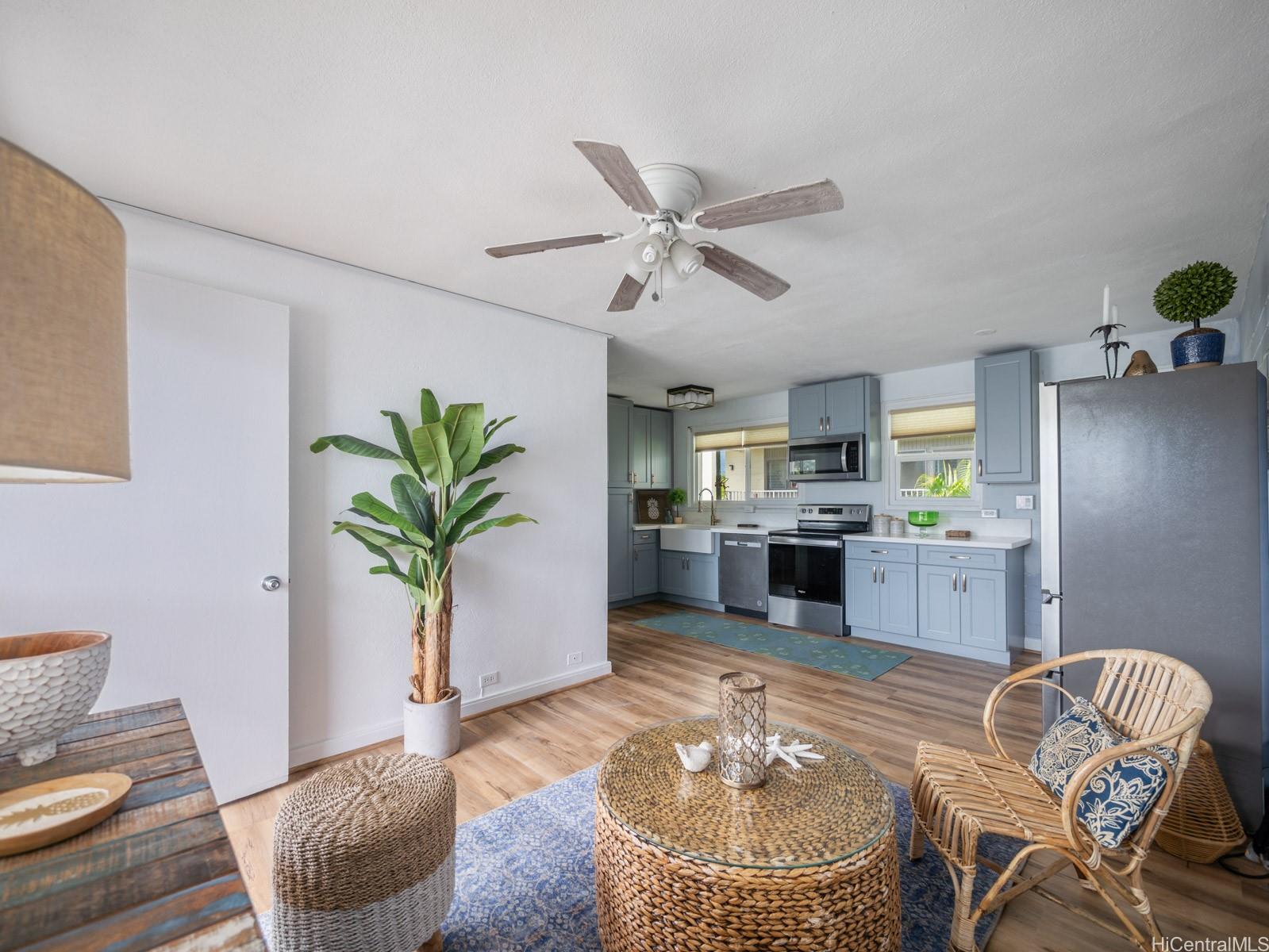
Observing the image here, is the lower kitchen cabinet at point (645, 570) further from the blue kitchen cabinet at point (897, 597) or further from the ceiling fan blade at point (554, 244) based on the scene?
the ceiling fan blade at point (554, 244)

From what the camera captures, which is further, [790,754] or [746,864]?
[790,754]

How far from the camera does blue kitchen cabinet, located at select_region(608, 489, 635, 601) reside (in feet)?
20.1

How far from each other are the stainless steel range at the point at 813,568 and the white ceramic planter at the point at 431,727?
3532 millimetres

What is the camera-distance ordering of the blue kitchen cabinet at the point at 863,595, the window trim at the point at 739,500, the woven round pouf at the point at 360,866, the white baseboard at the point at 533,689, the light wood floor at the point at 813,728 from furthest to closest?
the window trim at the point at 739,500 < the blue kitchen cabinet at the point at 863,595 < the white baseboard at the point at 533,689 < the light wood floor at the point at 813,728 < the woven round pouf at the point at 360,866

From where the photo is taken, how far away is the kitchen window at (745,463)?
633 centimetres

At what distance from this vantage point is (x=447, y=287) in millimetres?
3094

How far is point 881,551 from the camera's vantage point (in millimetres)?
4812

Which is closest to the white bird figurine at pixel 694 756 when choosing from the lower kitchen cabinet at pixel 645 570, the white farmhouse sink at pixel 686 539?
the white farmhouse sink at pixel 686 539

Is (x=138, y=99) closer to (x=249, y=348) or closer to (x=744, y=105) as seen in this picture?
(x=249, y=348)

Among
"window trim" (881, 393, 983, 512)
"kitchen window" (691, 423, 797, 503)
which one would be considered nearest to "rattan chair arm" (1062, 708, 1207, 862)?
"window trim" (881, 393, 983, 512)

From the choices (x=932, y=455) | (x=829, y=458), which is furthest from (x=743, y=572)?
(x=932, y=455)

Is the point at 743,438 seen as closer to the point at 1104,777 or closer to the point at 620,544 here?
the point at 620,544

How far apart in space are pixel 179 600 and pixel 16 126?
5.48ft

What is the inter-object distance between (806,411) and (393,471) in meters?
4.16
